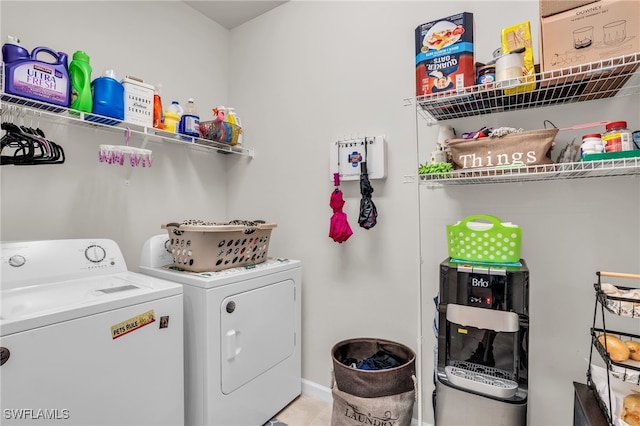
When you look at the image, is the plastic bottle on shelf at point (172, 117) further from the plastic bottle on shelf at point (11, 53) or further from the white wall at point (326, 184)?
the plastic bottle on shelf at point (11, 53)

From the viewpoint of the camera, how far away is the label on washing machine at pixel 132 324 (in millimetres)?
1194

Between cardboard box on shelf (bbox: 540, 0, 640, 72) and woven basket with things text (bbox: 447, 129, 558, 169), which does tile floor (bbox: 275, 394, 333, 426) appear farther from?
cardboard box on shelf (bbox: 540, 0, 640, 72)

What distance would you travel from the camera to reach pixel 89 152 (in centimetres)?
182

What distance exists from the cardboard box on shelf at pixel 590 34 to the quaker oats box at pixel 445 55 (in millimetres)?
263

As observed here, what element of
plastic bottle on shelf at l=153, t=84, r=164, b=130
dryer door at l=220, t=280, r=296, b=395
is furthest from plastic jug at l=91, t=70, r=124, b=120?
dryer door at l=220, t=280, r=296, b=395

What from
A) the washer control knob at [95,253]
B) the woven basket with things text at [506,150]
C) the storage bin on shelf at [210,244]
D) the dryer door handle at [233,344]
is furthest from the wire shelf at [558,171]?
the washer control knob at [95,253]

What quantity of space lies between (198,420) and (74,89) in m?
1.71

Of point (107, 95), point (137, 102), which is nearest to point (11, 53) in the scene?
point (107, 95)

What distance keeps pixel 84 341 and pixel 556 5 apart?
207 cm

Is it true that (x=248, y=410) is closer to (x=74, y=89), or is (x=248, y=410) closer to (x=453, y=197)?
(x=453, y=197)

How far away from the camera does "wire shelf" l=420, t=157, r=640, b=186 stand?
3.71 feet

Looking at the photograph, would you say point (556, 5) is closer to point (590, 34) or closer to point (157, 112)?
point (590, 34)

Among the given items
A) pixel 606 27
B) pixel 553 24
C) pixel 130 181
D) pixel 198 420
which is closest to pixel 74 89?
pixel 130 181

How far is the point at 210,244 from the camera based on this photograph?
1641 millimetres
